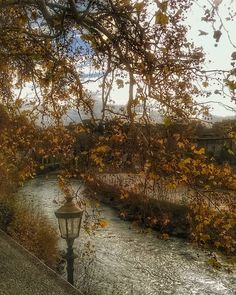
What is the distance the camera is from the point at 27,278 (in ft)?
22.4

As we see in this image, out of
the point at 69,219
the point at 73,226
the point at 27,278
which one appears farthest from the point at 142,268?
the point at 27,278

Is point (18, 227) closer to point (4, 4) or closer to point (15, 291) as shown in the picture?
point (15, 291)

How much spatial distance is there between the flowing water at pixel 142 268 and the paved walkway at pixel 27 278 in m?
3.00

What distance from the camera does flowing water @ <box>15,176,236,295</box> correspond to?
13195mm

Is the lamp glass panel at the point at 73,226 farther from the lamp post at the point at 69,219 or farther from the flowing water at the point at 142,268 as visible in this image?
the flowing water at the point at 142,268

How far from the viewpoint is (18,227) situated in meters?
13.4

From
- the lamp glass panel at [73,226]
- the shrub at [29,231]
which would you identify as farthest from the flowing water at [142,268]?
the lamp glass panel at [73,226]

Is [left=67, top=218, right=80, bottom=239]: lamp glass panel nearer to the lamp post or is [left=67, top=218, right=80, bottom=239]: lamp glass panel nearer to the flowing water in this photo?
the lamp post

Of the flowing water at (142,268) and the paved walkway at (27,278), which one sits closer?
the paved walkway at (27,278)

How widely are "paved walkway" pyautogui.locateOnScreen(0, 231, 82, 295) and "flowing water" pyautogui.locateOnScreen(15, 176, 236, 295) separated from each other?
9.83 ft

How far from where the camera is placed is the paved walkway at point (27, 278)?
6328mm

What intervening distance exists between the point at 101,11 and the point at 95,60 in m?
1.77

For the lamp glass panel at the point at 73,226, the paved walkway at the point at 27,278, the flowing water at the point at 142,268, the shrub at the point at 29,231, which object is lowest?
the flowing water at the point at 142,268

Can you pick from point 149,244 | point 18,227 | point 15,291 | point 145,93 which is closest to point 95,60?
point 145,93
